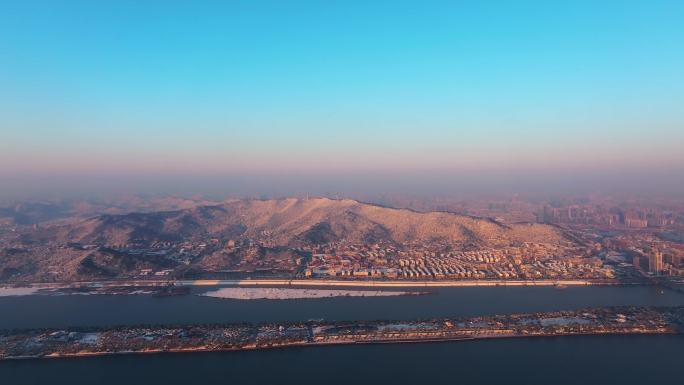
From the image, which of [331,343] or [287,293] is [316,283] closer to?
[287,293]

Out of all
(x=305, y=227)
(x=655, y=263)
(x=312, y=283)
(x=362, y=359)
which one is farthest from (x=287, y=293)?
(x=655, y=263)

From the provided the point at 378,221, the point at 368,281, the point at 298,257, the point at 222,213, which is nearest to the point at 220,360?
the point at 368,281

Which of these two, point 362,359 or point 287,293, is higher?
point 287,293

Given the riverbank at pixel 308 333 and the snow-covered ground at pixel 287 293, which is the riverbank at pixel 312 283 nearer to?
the snow-covered ground at pixel 287 293

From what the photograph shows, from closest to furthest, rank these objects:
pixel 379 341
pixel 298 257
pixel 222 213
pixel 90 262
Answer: pixel 379 341 → pixel 90 262 → pixel 298 257 → pixel 222 213

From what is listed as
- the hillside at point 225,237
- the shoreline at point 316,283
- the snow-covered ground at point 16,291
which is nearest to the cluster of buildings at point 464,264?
the shoreline at point 316,283

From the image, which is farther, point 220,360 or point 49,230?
point 49,230

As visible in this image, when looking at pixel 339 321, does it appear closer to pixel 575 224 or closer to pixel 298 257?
pixel 298 257

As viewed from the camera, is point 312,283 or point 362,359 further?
point 312,283

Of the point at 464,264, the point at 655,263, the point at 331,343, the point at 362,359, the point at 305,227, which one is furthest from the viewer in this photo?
the point at 305,227
